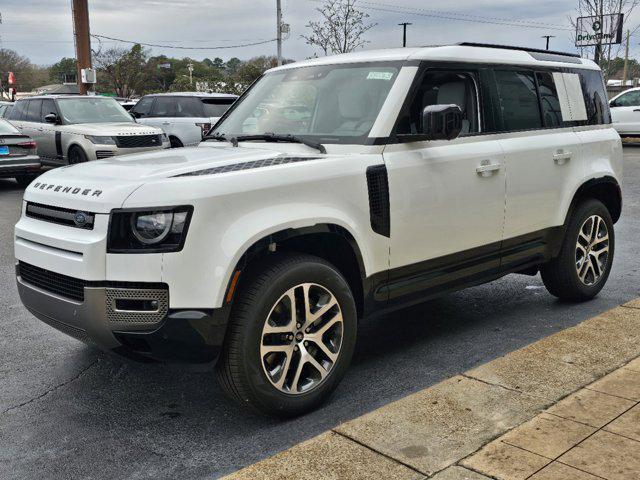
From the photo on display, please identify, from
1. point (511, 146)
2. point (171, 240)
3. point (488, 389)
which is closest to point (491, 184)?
point (511, 146)

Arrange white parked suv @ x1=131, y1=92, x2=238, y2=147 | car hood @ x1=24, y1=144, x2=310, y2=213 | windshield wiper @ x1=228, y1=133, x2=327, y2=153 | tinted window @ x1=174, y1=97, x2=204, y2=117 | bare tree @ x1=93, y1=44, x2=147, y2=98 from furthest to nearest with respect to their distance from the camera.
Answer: bare tree @ x1=93, y1=44, x2=147, y2=98 → tinted window @ x1=174, y1=97, x2=204, y2=117 → white parked suv @ x1=131, y1=92, x2=238, y2=147 → windshield wiper @ x1=228, y1=133, x2=327, y2=153 → car hood @ x1=24, y1=144, x2=310, y2=213

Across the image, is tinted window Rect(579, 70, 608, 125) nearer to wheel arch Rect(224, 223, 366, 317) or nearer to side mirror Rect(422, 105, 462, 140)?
side mirror Rect(422, 105, 462, 140)

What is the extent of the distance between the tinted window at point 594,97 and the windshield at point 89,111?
442 inches

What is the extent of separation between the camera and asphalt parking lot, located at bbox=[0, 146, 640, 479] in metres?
3.35

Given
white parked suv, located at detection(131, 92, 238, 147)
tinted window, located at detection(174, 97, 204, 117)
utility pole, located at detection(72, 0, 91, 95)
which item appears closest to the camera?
white parked suv, located at detection(131, 92, 238, 147)

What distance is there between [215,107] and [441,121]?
12371 millimetres

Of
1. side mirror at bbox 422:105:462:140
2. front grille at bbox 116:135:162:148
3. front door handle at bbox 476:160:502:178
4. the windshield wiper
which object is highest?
side mirror at bbox 422:105:462:140

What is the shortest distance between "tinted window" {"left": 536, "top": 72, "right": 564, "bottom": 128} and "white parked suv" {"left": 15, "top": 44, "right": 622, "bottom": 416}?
0.05 feet

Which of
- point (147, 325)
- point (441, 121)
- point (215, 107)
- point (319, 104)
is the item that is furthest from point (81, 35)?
point (147, 325)

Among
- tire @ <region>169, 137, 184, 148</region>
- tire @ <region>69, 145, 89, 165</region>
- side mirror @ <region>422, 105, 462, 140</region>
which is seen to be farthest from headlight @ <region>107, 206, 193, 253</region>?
tire @ <region>169, 137, 184, 148</region>

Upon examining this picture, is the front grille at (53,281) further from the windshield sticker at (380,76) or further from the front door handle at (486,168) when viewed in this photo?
the front door handle at (486,168)

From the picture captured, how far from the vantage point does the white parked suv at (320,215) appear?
3.31m

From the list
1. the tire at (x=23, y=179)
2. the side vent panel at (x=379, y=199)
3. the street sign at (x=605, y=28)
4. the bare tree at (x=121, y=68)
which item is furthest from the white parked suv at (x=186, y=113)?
the bare tree at (x=121, y=68)

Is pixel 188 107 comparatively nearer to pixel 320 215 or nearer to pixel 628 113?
pixel 320 215
